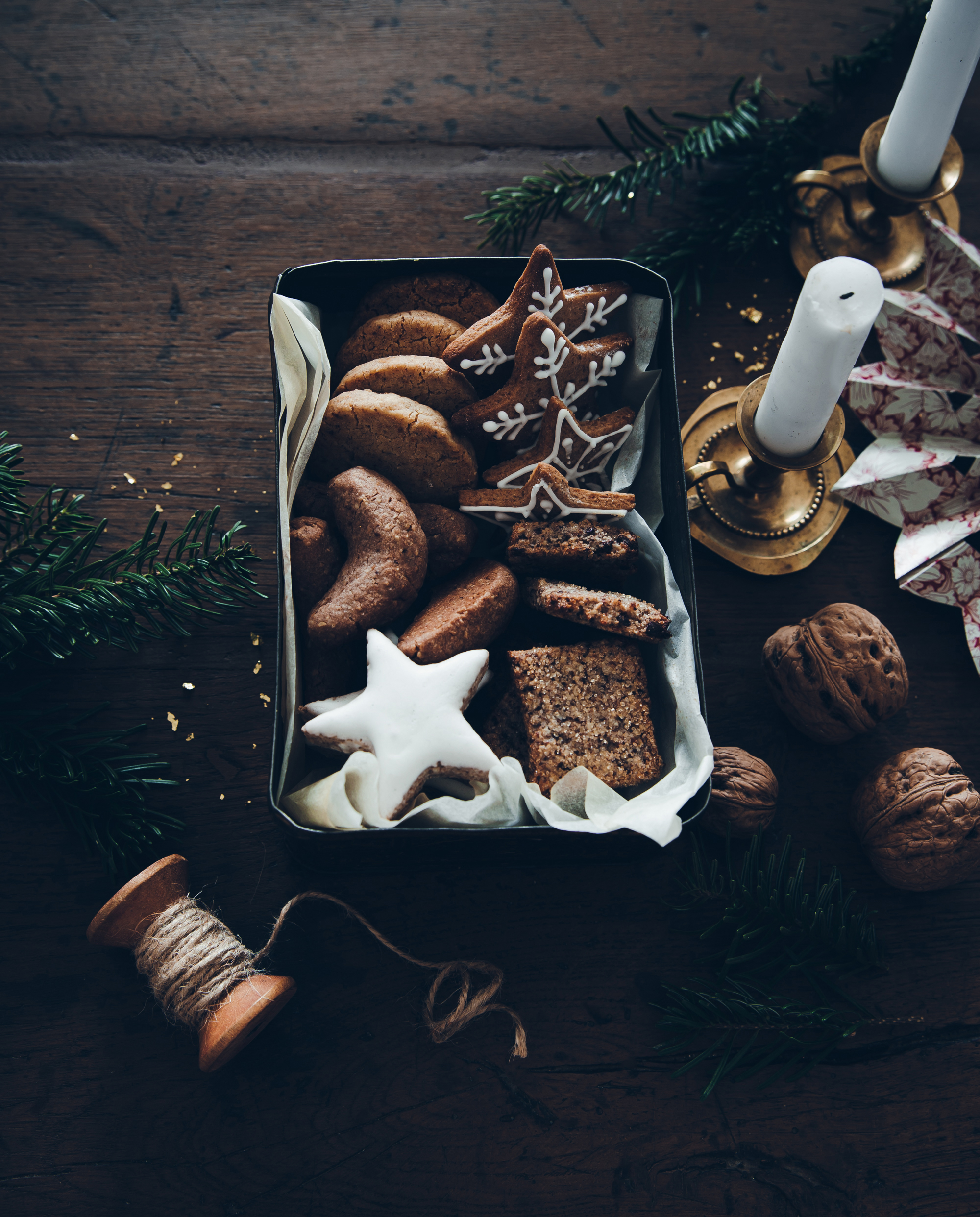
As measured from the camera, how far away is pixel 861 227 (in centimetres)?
129

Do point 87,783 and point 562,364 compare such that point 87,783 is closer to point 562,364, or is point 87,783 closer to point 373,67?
point 562,364

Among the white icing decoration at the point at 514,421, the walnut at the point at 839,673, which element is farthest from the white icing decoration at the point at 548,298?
the walnut at the point at 839,673

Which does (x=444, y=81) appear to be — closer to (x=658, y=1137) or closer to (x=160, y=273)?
(x=160, y=273)

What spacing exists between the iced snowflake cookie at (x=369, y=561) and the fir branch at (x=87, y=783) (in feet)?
1.08

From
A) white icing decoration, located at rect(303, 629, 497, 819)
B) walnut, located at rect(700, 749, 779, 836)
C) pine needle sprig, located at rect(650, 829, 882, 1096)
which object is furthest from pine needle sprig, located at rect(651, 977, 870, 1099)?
white icing decoration, located at rect(303, 629, 497, 819)

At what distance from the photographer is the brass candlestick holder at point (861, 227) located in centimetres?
129

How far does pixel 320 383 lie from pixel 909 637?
93cm

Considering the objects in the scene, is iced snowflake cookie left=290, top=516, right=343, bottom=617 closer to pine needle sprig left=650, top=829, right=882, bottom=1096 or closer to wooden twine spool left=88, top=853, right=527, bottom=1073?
wooden twine spool left=88, top=853, right=527, bottom=1073

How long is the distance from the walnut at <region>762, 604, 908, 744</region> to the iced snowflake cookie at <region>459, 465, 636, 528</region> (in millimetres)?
307

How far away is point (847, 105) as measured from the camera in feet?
4.45

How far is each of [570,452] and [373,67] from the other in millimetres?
802

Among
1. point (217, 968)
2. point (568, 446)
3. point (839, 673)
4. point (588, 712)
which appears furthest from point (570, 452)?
point (217, 968)

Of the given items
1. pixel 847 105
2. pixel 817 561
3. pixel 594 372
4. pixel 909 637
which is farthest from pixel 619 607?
pixel 847 105

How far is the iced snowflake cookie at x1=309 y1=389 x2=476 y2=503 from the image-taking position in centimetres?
102
